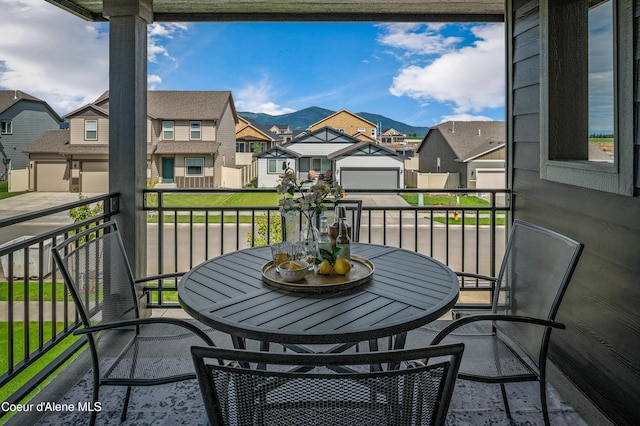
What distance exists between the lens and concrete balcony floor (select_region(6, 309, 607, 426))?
2.00 m

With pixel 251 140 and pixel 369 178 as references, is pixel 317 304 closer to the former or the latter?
pixel 369 178

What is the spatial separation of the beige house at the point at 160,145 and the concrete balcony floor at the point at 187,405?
5.04 feet

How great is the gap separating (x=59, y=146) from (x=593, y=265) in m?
3.80

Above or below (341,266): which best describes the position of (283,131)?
above

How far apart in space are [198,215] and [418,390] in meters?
3.21

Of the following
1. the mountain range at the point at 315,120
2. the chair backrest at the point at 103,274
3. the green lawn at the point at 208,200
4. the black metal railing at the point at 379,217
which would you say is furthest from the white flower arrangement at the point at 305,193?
the mountain range at the point at 315,120

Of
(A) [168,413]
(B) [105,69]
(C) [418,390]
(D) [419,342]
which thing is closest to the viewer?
(C) [418,390]

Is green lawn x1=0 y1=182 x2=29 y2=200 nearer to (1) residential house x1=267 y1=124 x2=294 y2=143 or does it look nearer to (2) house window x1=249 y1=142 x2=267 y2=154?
(2) house window x1=249 y1=142 x2=267 y2=154

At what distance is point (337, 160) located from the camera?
3670 millimetres

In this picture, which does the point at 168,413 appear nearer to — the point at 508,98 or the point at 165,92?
the point at 165,92

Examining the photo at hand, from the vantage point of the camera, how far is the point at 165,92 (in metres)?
3.88

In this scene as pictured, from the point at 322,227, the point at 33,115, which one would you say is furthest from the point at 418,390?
the point at 33,115

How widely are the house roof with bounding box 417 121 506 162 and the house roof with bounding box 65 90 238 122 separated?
6.65 ft

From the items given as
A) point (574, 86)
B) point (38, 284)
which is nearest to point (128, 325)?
point (38, 284)
